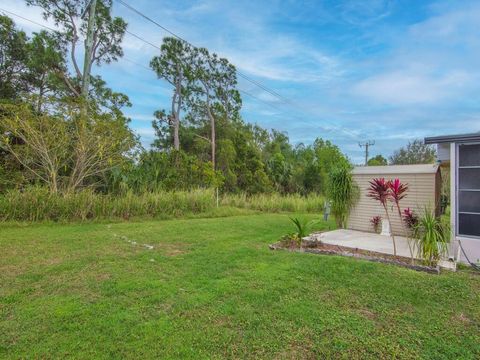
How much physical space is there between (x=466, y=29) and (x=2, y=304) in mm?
11817

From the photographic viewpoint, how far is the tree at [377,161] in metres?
32.5

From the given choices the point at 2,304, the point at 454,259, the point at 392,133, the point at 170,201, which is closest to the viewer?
the point at 2,304

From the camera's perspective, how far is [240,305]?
9.82 ft

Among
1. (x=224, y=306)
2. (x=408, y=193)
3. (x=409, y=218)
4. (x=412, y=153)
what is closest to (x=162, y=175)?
(x=408, y=193)

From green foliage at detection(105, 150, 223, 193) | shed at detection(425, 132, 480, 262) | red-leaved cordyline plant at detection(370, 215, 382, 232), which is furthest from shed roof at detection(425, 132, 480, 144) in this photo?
green foliage at detection(105, 150, 223, 193)

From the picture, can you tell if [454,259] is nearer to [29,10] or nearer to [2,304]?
[2,304]

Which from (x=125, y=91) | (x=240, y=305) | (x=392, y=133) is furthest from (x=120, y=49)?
(x=392, y=133)

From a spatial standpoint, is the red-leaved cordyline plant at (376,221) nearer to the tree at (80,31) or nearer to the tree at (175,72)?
the tree at (80,31)

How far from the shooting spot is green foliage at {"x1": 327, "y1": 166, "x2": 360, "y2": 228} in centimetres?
803

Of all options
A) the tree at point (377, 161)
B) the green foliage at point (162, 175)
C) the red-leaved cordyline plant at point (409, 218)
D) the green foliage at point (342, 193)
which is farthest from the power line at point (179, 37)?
the tree at point (377, 161)

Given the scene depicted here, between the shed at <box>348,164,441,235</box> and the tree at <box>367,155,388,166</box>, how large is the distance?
2715 centimetres

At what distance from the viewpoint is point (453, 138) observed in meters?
4.59

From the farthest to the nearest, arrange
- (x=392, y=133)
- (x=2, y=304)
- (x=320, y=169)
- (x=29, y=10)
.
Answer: (x=392, y=133) < (x=320, y=169) < (x=29, y=10) < (x=2, y=304)

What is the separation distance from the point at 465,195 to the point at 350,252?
209 centimetres
